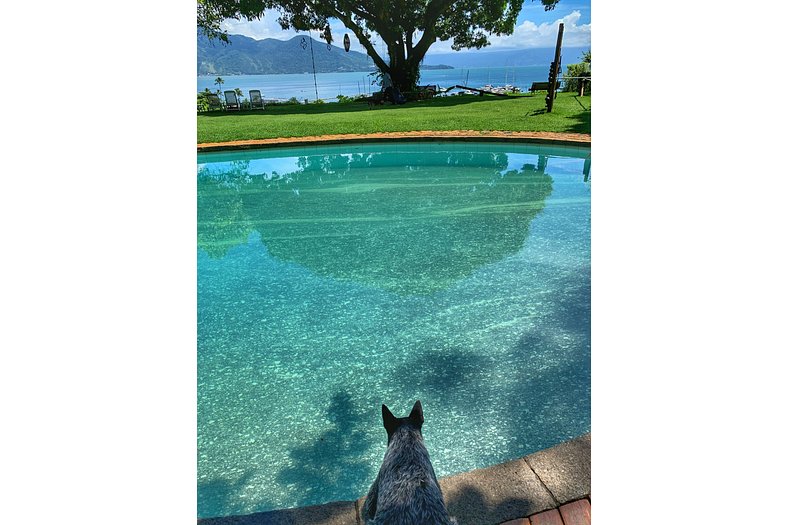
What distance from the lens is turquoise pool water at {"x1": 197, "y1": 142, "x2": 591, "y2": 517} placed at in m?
3.77

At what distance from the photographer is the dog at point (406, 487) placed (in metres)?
2.25

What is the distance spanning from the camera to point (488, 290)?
6.33 metres

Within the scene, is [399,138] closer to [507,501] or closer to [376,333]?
[376,333]

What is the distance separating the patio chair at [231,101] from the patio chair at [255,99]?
2.64 feet

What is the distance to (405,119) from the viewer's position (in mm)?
18891

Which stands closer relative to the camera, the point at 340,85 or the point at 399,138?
the point at 399,138

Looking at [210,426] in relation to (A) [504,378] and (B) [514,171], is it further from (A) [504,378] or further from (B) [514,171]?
(B) [514,171]

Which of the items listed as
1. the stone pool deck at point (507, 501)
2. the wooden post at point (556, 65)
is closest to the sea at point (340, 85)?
the stone pool deck at point (507, 501)

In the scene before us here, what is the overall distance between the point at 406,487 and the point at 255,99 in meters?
27.1

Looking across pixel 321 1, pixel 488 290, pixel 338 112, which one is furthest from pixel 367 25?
pixel 488 290

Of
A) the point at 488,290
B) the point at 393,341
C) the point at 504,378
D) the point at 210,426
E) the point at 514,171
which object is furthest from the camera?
the point at 514,171

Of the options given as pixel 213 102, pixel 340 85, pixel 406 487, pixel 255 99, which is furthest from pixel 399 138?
pixel 340 85

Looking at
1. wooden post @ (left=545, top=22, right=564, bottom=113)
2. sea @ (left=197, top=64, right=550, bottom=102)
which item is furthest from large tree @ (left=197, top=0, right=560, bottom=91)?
wooden post @ (left=545, top=22, right=564, bottom=113)
